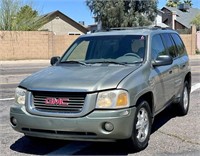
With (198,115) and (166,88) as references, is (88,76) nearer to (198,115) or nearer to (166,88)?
(166,88)

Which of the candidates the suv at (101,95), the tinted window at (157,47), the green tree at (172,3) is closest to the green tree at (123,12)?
the green tree at (172,3)

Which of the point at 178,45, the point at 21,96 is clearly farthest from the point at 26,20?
the point at 21,96

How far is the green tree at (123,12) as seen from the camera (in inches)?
1924

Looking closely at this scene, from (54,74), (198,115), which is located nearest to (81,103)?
(54,74)

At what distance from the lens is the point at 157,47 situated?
6.77 meters

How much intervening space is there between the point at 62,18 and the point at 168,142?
4749 cm

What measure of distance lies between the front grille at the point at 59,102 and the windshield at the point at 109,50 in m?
1.30

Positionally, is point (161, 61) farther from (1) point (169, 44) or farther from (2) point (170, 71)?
(1) point (169, 44)

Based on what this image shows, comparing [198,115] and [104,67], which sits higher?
[104,67]

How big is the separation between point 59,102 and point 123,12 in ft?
147

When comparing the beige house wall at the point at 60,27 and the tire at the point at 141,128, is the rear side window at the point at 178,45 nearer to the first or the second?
the tire at the point at 141,128

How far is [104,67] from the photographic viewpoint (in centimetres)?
586

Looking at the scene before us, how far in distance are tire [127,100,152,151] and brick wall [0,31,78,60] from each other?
2994 centimetres

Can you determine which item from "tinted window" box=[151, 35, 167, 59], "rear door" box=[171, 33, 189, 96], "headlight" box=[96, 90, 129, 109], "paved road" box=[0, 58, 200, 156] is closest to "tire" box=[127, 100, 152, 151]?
"paved road" box=[0, 58, 200, 156]
